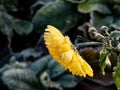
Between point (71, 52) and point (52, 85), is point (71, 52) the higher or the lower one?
the higher one

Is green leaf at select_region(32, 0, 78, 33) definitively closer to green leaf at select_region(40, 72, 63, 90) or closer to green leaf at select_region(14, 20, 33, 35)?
green leaf at select_region(14, 20, 33, 35)

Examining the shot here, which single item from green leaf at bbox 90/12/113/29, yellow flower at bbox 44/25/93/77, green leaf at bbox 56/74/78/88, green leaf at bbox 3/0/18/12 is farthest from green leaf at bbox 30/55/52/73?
yellow flower at bbox 44/25/93/77

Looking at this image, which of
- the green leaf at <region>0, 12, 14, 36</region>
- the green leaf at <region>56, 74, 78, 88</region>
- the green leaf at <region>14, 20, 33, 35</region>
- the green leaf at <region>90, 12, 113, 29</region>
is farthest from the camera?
the green leaf at <region>14, 20, 33, 35</region>

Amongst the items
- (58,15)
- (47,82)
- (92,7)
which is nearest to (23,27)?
(58,15)

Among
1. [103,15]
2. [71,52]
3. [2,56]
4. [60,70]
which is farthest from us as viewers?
[2,56]

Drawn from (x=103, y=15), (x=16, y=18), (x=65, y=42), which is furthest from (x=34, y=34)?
(x=65, y=42)

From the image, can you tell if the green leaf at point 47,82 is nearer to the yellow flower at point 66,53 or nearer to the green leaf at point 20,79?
the green leaf at point 20,79

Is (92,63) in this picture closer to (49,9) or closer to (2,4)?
(49,9)

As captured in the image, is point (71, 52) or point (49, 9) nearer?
point (71, 52)
